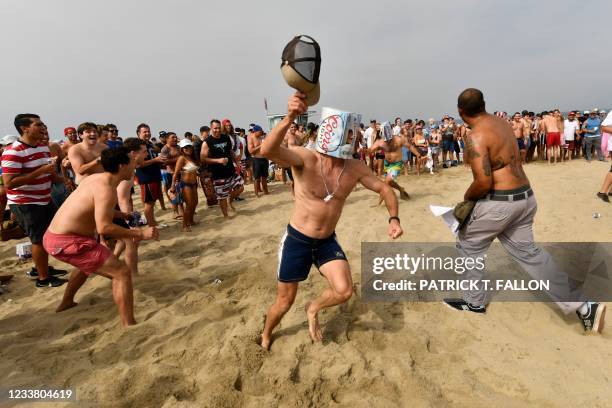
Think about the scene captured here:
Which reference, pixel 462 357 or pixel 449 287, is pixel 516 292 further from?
pixel 462 357

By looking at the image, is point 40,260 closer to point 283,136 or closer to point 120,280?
point 120,280

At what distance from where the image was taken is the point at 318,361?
2736 mm

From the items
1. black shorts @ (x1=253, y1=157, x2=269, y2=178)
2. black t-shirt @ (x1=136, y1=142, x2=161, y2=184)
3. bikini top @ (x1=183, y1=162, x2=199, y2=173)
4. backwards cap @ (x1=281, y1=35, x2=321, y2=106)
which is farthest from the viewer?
→ black shorts @ (x1=253, y1=157, x2=269, y2=178)

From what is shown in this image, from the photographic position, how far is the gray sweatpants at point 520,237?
305 centimetres

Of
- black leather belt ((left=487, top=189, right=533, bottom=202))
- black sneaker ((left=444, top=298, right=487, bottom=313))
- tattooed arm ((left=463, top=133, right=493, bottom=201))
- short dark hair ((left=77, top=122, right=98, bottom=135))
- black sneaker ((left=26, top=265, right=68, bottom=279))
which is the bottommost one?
black sneaker ((left=26, top=265, right=68, bottom=279))

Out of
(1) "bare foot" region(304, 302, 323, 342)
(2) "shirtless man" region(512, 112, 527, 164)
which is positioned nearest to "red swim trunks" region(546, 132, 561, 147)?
(2) "shirtless man" region(512, 112, 527, 164)

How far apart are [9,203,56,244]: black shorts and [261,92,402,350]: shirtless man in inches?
139

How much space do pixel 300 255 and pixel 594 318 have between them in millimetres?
2721

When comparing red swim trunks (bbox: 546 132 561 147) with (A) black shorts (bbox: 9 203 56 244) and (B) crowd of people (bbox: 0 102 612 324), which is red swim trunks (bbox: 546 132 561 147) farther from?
(A) black shorts (bbox: 9 203 56 244)

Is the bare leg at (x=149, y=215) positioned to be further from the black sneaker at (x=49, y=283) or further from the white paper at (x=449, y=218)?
the white paper at (x=449, y=218)

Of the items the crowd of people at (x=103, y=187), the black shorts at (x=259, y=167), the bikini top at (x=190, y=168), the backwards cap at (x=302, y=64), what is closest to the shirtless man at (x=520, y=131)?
the crowd of people at (x=103, y=187)

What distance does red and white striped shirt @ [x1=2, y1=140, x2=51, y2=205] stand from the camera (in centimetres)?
419

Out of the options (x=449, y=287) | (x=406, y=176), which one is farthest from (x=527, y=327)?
(x=406, y=176)

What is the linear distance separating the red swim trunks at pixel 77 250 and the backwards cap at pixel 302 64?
8.20 feet
